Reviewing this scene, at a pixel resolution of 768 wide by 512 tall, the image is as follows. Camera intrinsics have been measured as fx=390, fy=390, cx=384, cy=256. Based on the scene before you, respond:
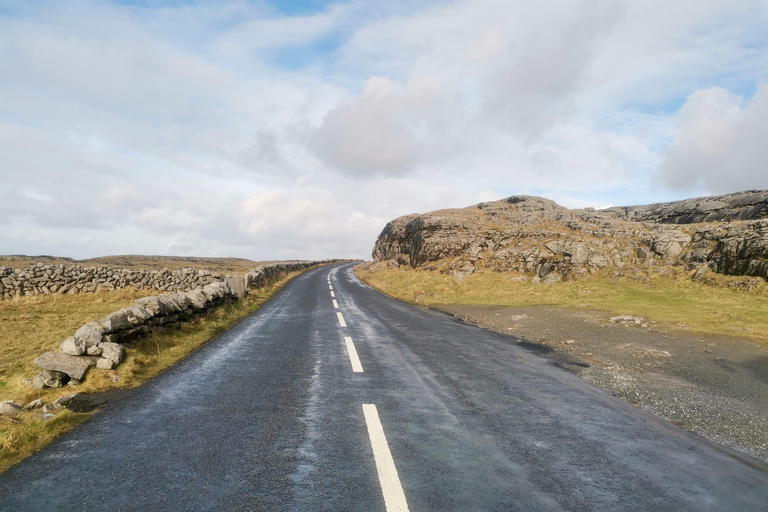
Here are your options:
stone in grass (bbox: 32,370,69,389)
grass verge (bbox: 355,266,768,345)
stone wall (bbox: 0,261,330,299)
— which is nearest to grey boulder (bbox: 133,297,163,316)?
stone in grass (bbox: 32,370,69,389)

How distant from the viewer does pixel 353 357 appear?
883 cm

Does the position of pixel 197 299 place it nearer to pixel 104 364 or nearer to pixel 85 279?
pixel 104 364

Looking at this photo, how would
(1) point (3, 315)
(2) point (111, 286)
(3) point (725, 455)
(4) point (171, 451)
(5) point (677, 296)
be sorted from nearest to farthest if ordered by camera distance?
(4) point (171, 451) < (3) point (725, 455) < (1) point (3, 315) < (5) point (677, 296) < (2) point (111, 286)

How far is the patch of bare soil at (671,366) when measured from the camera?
6.00 meters

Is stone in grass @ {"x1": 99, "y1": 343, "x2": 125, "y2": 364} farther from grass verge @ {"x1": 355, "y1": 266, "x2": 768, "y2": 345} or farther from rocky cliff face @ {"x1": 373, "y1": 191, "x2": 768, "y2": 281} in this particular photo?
rocky cliff face @ {"x1": 373, "y1": 191, "x2": 768, "y2": 281}

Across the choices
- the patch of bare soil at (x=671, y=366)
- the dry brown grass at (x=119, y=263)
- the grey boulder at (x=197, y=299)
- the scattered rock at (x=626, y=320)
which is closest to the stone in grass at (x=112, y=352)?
the grey boulder at (x=197, y=299)

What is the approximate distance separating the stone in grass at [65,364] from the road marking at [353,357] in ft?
15.6

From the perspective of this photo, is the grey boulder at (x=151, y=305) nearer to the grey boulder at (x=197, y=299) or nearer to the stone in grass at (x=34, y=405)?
the grey boulder at (x=197, y=299)

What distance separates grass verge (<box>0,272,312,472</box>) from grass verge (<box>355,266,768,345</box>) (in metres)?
12.7

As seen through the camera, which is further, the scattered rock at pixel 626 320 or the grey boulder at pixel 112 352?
the scattered rock at pixel 626 320

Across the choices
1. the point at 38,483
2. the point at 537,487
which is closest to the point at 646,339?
the point at 537,487

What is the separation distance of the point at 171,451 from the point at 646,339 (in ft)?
42.6

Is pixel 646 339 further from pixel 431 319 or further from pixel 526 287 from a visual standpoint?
pixel 526 287

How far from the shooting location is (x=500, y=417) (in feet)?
18.3
